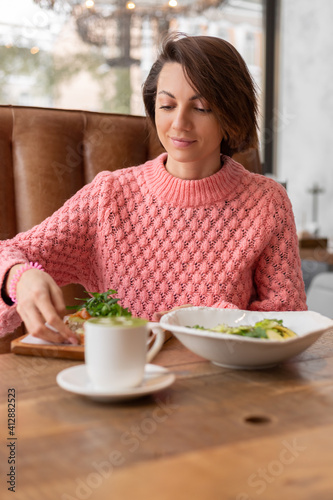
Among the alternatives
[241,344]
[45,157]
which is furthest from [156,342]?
[45,157]

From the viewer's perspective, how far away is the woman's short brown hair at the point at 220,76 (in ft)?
4.02

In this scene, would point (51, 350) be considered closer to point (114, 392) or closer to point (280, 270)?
point (114, 392)

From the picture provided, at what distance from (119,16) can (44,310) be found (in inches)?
120

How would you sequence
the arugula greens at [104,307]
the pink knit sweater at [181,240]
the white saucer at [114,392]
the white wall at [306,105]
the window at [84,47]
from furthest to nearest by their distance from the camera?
the white wall at [306,105] → the window at [84,47] → the pink knit sweater at [181,240] → the arugula greens at [104,307] → the white saucer at [114,392]

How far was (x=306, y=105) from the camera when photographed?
170 inches

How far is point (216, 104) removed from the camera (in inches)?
48.7

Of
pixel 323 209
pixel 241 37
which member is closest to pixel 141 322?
pixel 323 209

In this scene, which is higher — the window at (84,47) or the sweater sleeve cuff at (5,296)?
the window at (84,47)

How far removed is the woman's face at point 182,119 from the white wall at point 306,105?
2.81m

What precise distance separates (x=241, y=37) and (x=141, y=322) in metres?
4.09

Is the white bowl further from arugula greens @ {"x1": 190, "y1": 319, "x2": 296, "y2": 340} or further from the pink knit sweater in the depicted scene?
the pink knit sweater

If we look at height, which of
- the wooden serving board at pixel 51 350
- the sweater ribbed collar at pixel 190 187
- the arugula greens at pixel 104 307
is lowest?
the wooden serving board at pixel 51 350

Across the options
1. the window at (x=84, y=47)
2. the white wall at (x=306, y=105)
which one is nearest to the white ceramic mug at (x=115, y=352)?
the window at (x=84, y=47)

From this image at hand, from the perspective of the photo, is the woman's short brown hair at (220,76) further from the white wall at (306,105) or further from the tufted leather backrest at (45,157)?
the white wall at (306,105)
